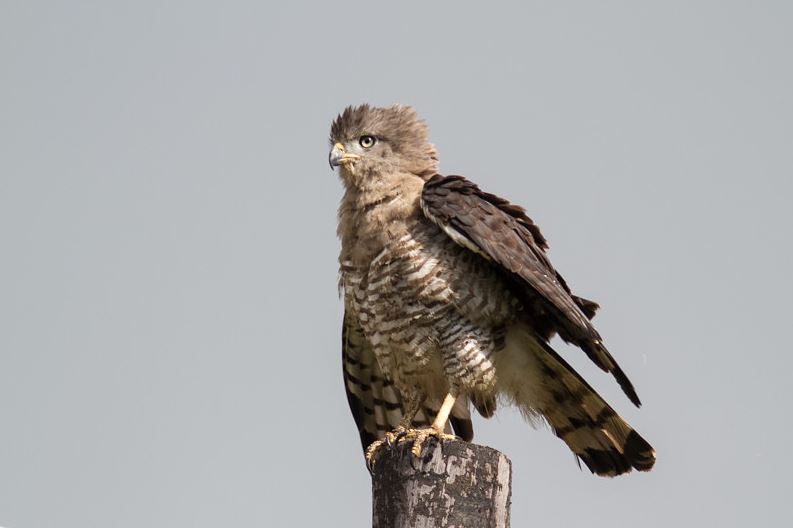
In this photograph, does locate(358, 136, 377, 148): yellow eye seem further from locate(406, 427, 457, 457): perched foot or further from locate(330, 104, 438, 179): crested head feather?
locate(406, 427, 457, 457): perched foot

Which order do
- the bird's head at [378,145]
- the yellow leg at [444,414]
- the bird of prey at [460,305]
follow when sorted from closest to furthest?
the yellow leg at [444,414] < the bird of prey at [460,305] < the bird's head at [378,145]

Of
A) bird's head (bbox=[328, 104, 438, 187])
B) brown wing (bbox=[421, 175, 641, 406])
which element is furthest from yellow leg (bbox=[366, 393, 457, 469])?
bird's head (bbox=[328, 104, 438, 187])

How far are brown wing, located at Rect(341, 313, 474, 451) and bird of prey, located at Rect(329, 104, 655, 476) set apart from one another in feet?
0.93

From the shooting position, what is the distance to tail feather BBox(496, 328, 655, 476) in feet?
19.6

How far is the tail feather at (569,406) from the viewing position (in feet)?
19.6

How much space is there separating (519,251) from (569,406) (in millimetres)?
1053

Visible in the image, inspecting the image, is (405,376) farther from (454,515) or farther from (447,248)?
(454,515)

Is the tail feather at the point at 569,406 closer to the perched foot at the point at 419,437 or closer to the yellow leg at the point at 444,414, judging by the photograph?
the yellow leg at the point at 444,414

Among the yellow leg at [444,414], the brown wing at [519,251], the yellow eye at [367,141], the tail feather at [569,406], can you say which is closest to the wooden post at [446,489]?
the yellow leg at [444,414]

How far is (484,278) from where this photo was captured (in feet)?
19.1

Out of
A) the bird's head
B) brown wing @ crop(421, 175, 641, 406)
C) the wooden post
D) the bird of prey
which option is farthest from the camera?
the bird's head

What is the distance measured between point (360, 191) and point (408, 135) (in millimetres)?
517

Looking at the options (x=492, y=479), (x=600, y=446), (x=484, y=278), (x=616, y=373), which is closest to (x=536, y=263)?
(x=484, y=278)

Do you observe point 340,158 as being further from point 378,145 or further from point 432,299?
point 432,299
